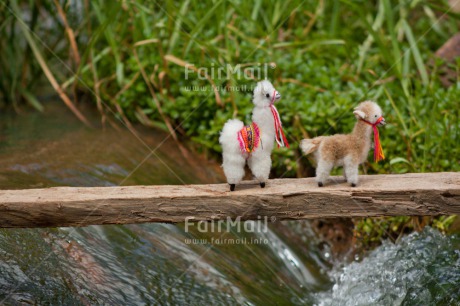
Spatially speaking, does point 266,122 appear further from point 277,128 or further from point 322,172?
point 322,172

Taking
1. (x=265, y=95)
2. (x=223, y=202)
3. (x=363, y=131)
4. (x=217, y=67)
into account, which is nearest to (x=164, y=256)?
(x=223, y=202)

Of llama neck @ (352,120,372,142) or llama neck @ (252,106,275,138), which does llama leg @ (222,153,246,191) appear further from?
llama neck @ (352,120,372,142)

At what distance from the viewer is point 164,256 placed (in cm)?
330

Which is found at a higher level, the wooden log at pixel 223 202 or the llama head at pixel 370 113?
the llama head at pixel 370 113

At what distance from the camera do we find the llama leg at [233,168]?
8.78 feet

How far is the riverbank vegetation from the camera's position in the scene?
4398 mm

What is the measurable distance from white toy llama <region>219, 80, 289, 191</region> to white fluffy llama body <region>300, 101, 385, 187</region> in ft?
0.60

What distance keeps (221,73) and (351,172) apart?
6.78ft

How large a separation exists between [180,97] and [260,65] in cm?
59

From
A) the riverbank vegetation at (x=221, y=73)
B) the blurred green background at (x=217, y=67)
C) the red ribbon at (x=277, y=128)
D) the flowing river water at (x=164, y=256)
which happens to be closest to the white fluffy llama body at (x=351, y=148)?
the red ribbon at (x=277, y=128)

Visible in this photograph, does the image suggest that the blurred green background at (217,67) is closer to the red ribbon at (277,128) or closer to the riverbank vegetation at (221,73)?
the riverbank vegetation at (221,73)

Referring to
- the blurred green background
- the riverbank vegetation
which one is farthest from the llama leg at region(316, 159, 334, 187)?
the riverbank vegetation

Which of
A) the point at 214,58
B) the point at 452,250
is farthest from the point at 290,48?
the point at 452,250

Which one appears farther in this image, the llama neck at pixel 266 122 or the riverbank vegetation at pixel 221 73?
the riverbank vegetation at pixel 221 73
